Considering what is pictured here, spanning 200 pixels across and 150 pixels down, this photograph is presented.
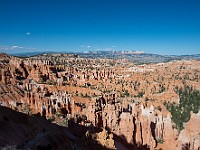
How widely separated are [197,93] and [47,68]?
189 feet

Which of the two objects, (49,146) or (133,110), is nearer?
(49,146)

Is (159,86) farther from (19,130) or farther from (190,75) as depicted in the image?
(19,130)

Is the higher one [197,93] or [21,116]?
[21,116]

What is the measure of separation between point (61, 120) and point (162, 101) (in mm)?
61522

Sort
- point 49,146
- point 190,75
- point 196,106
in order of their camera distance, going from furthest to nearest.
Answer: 1. point 190,75
2. point 196,106
3. point 49,146

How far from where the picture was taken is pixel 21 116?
33844mm

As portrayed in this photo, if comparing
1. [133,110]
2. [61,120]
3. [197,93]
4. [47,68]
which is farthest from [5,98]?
[197,93]

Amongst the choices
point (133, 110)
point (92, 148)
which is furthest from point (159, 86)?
point (92, 148)

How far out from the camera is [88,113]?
47.0 meters

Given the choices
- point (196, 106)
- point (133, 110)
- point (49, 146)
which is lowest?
point (196, 106)

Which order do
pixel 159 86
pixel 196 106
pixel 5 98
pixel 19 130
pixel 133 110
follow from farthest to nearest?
1. pixel 159 86
2. pixel 196 106
3. pixel 5 98
4. pixel 133 110
5. pixel 19 130

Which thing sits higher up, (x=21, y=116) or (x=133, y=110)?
(x=21, y=116)

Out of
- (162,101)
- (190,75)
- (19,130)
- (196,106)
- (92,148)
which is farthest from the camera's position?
(190,75)

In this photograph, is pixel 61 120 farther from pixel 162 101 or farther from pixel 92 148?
pixel 162 101
